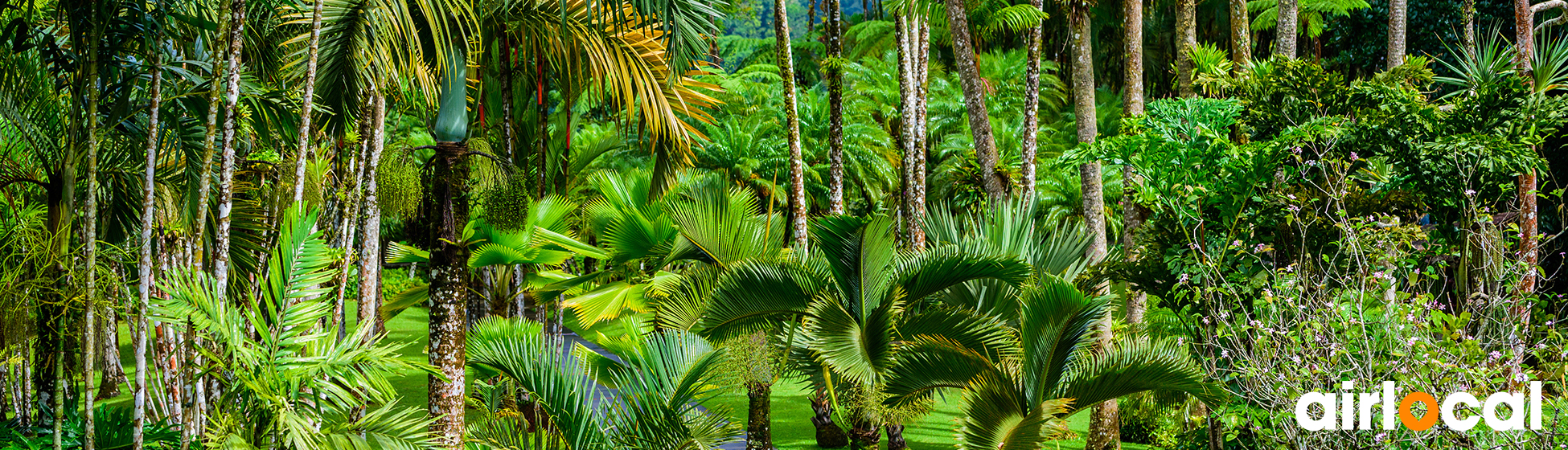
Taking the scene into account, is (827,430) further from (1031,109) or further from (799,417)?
(1031,109)

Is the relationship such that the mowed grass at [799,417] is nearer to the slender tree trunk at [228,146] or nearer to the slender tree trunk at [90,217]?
the slender tree trunk at [90,217]

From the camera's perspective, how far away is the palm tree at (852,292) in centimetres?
724

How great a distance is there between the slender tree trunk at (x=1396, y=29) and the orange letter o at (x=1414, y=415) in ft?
26.9

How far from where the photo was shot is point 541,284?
11133 mm

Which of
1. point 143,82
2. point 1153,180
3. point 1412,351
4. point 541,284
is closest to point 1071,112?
point 541,284

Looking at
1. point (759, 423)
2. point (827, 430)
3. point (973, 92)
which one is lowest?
point (827, 430)

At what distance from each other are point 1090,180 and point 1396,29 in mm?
4654

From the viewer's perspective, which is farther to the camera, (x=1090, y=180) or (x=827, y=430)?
(x=827, y=430)

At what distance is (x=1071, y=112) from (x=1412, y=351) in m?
17.7

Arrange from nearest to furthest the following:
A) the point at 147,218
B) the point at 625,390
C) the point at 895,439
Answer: the point at 147,218 → the point at 625,390 → the point at 895,439

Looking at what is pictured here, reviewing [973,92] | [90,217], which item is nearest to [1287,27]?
[973,92]

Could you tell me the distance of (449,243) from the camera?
25.2ft

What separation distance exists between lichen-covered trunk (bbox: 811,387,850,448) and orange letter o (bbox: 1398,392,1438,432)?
237 inches

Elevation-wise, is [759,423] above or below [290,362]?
below
